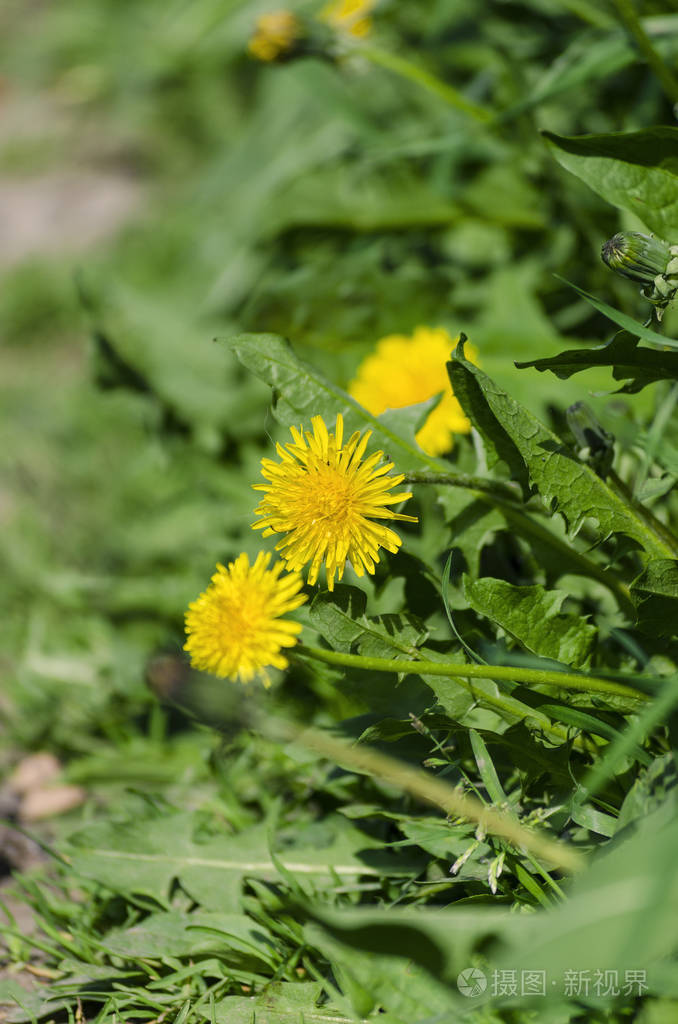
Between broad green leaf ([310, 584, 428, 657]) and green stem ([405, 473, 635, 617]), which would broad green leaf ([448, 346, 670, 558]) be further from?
broad green leaf ([310, 584, 428, 657])

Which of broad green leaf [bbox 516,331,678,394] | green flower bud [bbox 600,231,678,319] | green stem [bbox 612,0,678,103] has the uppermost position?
green stem [bbox 612,0,678,103]

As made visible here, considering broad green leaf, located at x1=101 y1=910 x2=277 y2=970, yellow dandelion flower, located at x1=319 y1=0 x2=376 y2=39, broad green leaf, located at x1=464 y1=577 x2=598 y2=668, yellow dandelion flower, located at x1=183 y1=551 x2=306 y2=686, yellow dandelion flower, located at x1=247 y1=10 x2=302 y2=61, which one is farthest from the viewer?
yellow dandelion flower, located at x1=319 y1=0 x2=376 y2=39

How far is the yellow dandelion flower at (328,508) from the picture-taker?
1015 mm

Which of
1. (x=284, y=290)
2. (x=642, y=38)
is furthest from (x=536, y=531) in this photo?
(x=284, y=290)

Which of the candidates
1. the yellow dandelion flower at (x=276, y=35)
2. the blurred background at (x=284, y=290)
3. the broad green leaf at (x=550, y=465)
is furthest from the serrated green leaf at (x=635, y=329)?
the yellow dandelion flower at (x=276, y=35)

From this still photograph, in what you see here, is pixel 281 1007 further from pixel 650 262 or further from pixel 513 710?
pixel 650 262

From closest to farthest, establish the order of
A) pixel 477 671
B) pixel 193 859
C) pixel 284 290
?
pixel 477 671, pixel 193 859, pixel 284 290

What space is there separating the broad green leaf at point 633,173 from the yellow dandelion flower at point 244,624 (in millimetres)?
760

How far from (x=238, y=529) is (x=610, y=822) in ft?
3.81

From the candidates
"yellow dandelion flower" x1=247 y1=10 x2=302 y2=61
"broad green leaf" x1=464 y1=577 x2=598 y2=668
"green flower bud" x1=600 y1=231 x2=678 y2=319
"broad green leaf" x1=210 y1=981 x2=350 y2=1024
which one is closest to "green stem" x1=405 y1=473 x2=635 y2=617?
"broad green leaf" x1=464 y1=577 x2=598 y2=668

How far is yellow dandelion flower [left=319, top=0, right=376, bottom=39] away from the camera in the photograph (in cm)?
219

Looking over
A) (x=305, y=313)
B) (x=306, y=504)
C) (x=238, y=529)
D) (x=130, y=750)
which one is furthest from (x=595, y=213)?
(x=130, y=750)

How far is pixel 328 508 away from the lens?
3.34 ft

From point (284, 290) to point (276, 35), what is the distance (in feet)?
1.84
